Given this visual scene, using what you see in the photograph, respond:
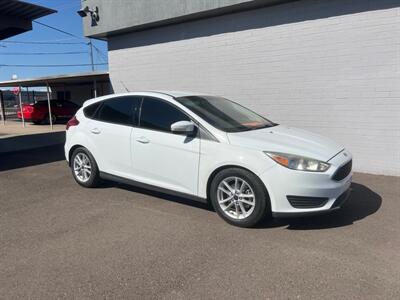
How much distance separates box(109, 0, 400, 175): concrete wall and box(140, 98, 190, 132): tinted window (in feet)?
12.8

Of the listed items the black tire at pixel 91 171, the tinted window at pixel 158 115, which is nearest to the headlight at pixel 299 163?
the tinted window at pixel 158 115

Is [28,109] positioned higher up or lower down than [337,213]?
lower down

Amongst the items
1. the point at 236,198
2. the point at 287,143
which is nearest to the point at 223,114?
the point at 287,143

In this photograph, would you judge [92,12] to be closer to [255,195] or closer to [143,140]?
[143,140]

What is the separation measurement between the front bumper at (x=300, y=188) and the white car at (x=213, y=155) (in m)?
0.01

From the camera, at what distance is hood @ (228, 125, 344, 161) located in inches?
163

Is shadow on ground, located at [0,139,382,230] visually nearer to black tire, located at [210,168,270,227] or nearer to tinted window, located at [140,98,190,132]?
black tire, located at [210,168,270,227]

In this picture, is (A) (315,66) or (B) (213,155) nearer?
(B) (213,155)

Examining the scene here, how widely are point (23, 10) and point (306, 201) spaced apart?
1036 centimetres

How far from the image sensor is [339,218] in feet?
14.9

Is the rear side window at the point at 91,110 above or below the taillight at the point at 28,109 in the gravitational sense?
above

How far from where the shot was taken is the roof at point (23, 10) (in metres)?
10.1

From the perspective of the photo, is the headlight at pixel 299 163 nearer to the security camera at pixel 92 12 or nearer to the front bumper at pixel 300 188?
the front bumper at pixel 300 188

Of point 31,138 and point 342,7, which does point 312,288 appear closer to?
point 342,7
